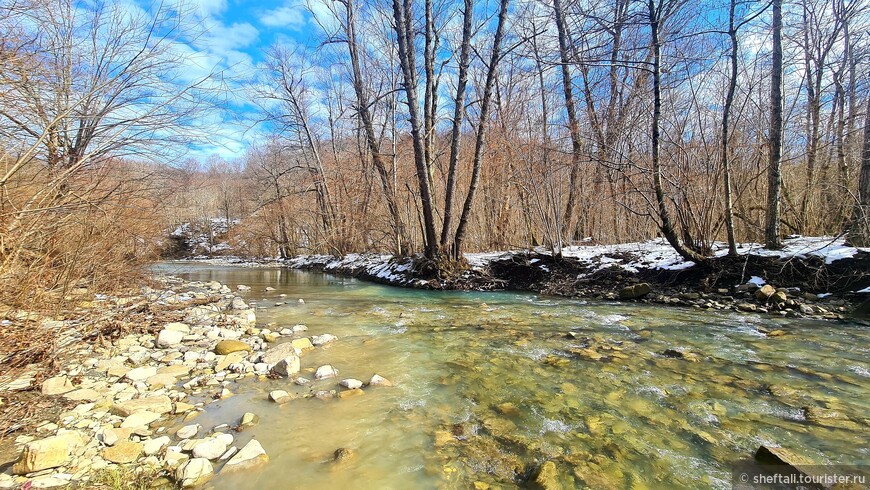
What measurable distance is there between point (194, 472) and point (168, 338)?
3094 millimetres

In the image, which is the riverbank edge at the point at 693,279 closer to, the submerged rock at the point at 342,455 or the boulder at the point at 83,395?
the submerged rock at the point at 342,455

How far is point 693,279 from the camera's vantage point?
7461 millimetres

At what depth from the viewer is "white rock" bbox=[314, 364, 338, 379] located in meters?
3.71

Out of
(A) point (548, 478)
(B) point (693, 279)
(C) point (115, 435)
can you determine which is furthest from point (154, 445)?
(B) point (693, 279)

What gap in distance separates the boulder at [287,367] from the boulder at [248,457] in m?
1.42

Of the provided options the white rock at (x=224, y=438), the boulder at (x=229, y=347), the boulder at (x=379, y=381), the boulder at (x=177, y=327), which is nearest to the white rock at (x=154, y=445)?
the white rock at (x=224, y=438)

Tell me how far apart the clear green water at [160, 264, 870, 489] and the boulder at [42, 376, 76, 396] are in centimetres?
125

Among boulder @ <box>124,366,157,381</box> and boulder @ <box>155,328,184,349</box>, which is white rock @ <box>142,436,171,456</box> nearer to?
boulder @ <box>124,366,157,381</box>

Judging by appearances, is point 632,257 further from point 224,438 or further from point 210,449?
point 210,449

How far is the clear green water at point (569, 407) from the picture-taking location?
2230 millimetres

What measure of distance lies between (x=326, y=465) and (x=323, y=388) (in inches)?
48.2

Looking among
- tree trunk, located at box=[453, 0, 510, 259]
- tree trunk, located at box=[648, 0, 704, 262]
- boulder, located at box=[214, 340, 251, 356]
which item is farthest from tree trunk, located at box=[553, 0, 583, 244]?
boulder, located at box=[214, 340, 251, 356]

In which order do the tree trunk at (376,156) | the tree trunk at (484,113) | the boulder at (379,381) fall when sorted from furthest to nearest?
the tree trunk at (376,156) → the tree trunk at (484,113) → the boulder at (379,381)

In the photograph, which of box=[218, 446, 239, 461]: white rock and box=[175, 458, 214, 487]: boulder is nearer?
box=[175, 458, 214, 487]: boulder
